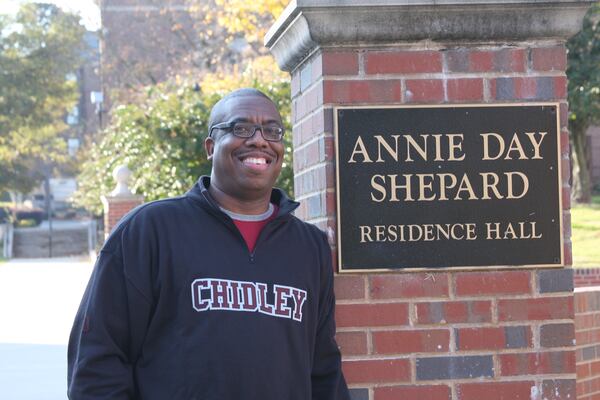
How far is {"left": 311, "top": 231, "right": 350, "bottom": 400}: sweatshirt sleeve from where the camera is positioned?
3176mm

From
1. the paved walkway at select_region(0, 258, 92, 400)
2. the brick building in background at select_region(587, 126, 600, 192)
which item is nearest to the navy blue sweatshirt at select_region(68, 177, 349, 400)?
the paved walkway at select_region(0, 258, 92, 400)

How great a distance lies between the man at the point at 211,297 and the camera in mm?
2822

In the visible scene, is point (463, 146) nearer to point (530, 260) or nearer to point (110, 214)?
point (530, 260)

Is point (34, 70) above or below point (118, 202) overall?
above

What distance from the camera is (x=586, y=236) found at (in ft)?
57.9

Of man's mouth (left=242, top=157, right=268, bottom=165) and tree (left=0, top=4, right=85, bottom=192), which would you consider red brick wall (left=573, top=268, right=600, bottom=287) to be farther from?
tree (left=0, top=4, right=85, bottom=192)

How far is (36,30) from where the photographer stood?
3569cm

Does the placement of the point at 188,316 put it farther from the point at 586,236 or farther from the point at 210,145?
the point at 586,236

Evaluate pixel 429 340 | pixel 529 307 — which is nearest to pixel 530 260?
pixel 529 307

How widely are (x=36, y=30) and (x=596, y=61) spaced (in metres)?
21.0

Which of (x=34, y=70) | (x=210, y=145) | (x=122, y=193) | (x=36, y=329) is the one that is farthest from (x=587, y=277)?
(x=34, y=70)

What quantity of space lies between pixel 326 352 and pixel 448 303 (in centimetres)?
53

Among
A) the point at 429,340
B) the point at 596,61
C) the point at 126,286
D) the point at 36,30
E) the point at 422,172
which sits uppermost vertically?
the point at 36,30

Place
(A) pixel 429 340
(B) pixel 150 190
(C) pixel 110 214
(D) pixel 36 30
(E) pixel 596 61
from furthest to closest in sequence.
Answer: (D) pixel 36 30 < (E) pixel 596 61 < (C) pixel 110 214 < (B) pixel 150 190 < (A) pixel 429 340
